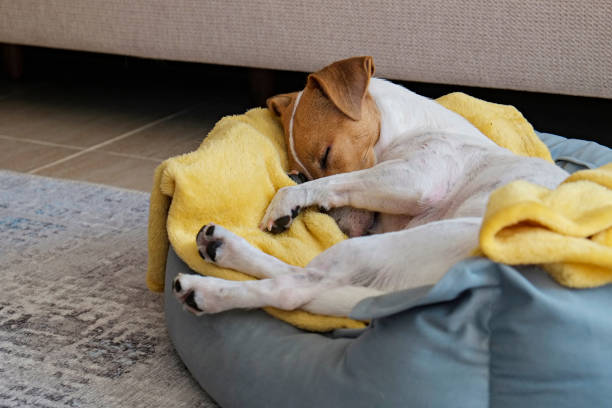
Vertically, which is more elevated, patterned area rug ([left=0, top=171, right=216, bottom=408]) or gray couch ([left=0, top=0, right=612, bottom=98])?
gray couch ([left=0, top=0, right=612, bottom=98])

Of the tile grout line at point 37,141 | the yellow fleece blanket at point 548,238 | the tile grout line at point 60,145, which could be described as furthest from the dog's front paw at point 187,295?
the tile grout line at point 37,141

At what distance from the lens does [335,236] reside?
Answer: 197 centimetres

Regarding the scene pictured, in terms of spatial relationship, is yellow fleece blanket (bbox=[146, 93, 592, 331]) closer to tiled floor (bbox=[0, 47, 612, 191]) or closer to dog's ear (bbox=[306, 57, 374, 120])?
dog's ear (bbox=[306, 57, 374, 120])

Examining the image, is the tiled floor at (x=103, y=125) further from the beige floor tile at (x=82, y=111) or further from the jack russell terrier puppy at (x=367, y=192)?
the jack russell terrier puppy at (x=367, y=192)

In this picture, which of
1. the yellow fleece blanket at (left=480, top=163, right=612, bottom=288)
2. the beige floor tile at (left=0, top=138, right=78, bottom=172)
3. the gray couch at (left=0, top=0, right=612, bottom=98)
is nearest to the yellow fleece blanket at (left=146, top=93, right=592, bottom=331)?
the yellow fleece blanket at (left=480, top=163, right=612, bottom=288)

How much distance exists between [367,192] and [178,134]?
1944mm

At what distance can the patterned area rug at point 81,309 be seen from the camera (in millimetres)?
1632

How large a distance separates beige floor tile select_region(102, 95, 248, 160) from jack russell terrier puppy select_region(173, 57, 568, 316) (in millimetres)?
1183

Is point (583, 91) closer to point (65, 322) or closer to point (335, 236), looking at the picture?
point (335, 236)

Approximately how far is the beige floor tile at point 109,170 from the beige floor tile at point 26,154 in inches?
3.9

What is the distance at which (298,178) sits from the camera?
228 cm

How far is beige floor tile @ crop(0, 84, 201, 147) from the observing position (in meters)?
3.80

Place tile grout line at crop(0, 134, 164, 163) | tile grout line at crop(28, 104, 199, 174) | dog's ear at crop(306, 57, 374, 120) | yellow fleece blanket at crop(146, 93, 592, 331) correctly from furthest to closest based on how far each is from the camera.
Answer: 1. tile grout line at crop(0, 134, 164, 163)
2. tile grout line at crop(28, 104, 199, 174)
3. dog's ear at crop(306, 57, 374, 120)
4. yellow fleece blanket at crop(146, 93, 592, 331)

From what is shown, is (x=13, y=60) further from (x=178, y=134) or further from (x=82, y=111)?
(x=178, y=134)
